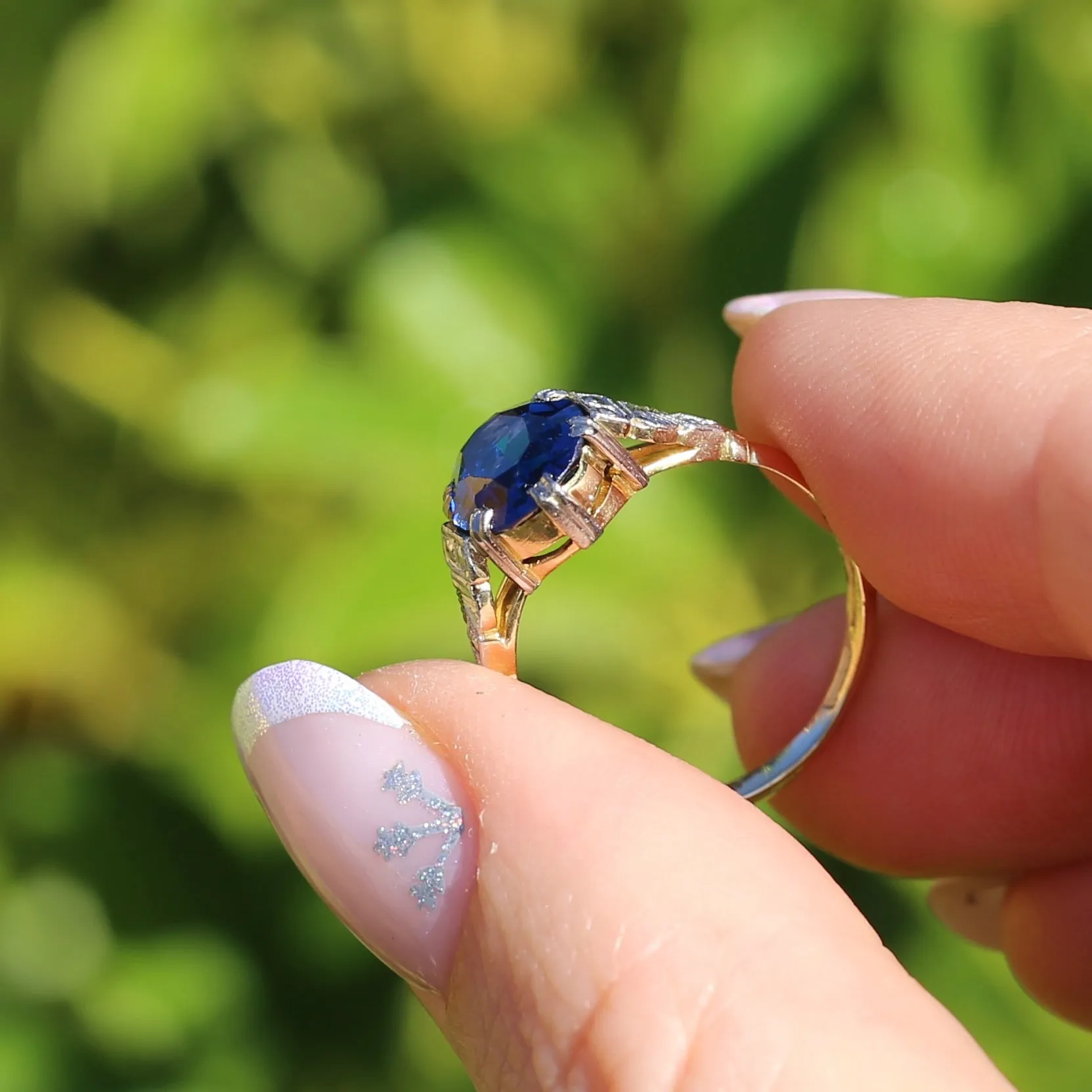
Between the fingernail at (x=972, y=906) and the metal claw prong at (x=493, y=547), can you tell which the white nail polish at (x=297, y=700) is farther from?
the fingernail at (x=972, y=906)

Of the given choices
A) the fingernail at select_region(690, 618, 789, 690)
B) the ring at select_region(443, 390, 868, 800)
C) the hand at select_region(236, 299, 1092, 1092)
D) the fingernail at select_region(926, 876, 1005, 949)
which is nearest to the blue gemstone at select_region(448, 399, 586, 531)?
the ring at select_region(443, 390, 868, 800)

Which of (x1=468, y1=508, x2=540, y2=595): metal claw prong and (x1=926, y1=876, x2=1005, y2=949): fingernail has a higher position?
(x1=468, y1=508, x2=540, y2=595): metal claw prong

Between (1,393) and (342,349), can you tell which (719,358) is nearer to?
(342,349)

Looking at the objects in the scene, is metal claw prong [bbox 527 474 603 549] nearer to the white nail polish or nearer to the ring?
the ring

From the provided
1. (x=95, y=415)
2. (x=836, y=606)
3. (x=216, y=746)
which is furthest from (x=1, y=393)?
(x=836, y=606)

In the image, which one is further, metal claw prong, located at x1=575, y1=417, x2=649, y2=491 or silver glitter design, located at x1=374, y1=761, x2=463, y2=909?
metal claw prong, located at x1=575, y1=417, x2=649, y2=491

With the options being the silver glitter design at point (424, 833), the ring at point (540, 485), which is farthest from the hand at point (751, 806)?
the ring at point (540, 485)

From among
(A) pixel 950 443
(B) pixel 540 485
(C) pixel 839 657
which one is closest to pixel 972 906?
(C) pixel 839 657
